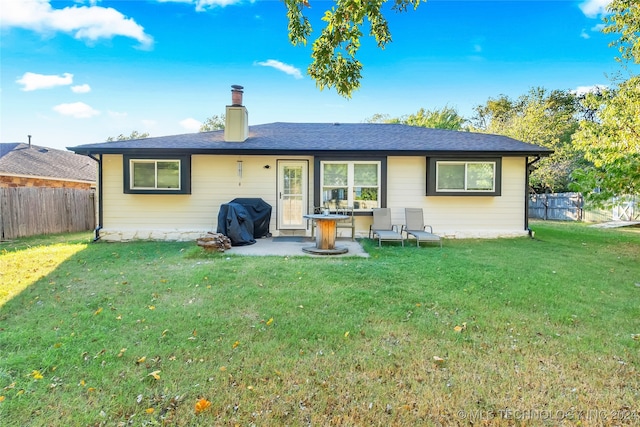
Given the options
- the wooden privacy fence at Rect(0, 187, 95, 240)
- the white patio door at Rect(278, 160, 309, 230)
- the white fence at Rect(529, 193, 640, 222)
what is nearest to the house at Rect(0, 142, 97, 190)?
the wooden privacy fence at Rect(0, 187, 95, 240)

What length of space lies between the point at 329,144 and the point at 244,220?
3.31 meters

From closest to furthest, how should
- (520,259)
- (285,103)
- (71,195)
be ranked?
(520,259) < (71,195) < (285,103)

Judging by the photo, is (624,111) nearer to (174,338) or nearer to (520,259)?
(520,259)

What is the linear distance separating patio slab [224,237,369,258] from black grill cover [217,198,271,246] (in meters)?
0.25

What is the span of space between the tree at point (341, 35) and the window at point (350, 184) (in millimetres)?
3576

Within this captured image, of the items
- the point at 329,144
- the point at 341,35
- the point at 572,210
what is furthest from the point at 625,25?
the point at 341,35

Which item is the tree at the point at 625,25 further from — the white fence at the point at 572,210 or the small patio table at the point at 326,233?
the small patio table at the point at 326,233

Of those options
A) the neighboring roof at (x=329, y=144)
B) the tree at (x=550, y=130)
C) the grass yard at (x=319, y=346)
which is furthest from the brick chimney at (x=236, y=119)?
the tree at (x=550, y=130)

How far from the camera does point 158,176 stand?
28.5 feet

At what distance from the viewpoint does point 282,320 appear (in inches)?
129

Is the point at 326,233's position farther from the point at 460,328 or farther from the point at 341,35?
the point at 460,328

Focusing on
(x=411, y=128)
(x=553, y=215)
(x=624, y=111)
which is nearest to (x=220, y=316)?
(x=411, y=128)

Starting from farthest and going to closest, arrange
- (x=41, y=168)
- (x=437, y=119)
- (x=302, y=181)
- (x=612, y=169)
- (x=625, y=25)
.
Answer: (x=437, y=119) → (x=41, y=168) → (x=625, y=25) → (x=302, y=181) → (x=612, y=169)

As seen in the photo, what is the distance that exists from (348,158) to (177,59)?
7794mm
